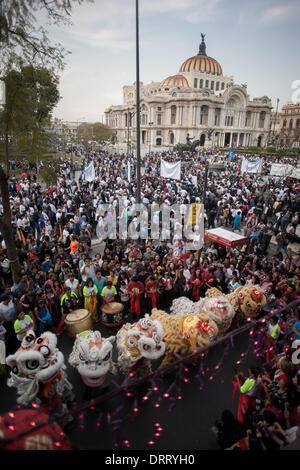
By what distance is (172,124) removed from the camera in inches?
2793

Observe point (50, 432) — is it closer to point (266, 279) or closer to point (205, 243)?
point (266, 279)

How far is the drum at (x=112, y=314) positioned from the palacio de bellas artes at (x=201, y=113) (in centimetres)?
6147

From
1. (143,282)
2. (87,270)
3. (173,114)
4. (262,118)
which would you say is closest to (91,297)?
(87,270)

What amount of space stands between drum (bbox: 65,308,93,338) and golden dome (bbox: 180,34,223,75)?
9275cm

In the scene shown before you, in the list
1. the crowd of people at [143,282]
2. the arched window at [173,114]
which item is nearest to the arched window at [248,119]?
the arched window at [173,114]

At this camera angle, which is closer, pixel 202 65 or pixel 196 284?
pixel 196 284

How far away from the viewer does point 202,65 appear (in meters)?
83.6

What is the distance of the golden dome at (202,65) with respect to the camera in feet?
273

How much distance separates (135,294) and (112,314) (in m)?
0.70

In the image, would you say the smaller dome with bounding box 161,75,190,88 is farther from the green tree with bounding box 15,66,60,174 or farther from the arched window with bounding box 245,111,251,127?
the green tree with bounding box 15,66,60,174

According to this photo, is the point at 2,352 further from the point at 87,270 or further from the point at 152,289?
the point at 152,289

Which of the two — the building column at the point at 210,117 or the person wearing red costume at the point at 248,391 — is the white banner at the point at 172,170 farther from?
the building column at the point at 210,117
